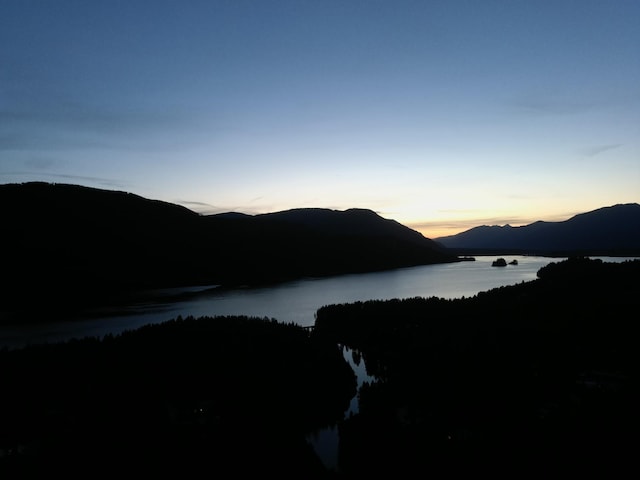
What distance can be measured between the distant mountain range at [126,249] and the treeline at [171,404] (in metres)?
52.3

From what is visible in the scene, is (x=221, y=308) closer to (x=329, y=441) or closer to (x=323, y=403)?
(x=323, y=403)

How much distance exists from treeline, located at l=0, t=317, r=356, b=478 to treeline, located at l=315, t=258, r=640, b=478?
9.15 feet

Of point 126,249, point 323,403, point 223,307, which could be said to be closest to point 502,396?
point 323,403

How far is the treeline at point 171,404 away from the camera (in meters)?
16.1

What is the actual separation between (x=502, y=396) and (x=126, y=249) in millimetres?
124514

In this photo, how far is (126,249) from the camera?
4973 inches

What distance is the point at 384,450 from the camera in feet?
54.9

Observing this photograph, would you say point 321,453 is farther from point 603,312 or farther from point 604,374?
point 603,312

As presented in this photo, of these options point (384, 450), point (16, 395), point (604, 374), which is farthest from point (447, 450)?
point (16, 395)

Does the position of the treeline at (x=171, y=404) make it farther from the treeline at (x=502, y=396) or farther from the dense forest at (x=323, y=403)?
the treeline at (x=502, y=396)

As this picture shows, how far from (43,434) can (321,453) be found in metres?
11.6

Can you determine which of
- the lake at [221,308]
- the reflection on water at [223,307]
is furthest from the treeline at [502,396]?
the reflection on water at [223,307]

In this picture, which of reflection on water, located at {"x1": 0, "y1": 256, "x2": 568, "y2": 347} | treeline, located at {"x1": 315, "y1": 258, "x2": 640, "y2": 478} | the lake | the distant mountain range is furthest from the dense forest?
the distant mountain range

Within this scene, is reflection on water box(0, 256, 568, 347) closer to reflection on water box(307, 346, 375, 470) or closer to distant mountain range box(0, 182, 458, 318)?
distant mountain range box(0, 182, 458, 318)
